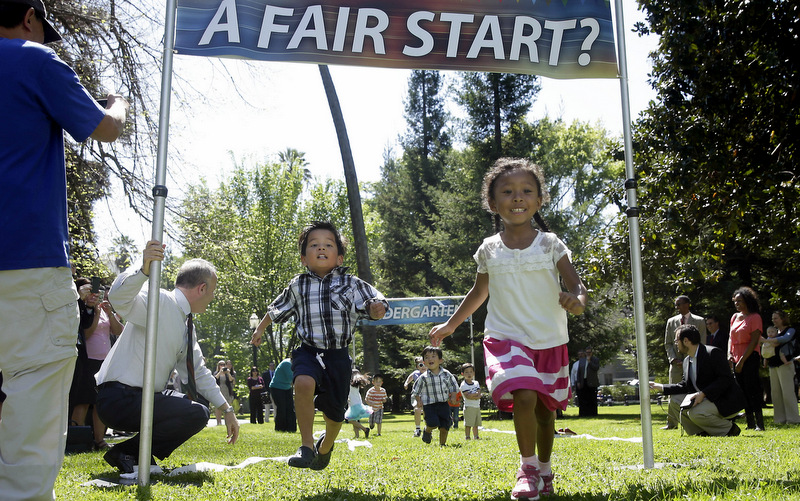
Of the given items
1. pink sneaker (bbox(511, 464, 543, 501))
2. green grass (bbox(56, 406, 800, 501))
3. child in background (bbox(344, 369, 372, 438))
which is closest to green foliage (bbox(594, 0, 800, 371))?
green grass (bbox(56, 406, 800, 501))

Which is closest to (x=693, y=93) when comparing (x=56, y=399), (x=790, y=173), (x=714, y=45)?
(x=714, y=45)

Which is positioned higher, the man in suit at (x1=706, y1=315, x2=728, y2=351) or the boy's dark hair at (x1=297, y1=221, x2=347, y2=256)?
the boy's dark hair at (x1=297, y1=221, x2=347, y2=256)

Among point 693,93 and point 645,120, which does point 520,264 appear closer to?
point 693,93

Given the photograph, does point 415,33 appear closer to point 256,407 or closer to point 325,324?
point 325,324

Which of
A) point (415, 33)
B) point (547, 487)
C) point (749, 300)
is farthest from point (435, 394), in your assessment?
point (547, 487)

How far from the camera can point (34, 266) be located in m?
2.98

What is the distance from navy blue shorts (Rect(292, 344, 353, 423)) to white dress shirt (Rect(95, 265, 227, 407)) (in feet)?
2.82

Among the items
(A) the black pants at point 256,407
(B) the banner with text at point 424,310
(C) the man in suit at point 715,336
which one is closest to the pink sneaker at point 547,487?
(C) the man in suit at point 715,336

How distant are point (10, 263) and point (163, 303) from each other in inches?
103

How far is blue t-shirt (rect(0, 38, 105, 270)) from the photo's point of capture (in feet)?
9.84

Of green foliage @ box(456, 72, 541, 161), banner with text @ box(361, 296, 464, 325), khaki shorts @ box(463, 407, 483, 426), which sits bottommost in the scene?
khaki shorts @ box(463, 407, 483, 426)

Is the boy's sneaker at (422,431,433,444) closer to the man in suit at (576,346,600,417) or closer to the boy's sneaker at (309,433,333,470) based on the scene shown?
the boy's sneaker at (309,433,333,470)

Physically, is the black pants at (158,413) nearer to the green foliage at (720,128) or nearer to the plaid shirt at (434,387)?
the plaid shirt at (434,387)

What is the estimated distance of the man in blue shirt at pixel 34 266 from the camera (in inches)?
116
